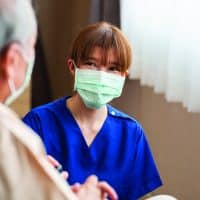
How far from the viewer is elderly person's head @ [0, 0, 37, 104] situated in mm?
974

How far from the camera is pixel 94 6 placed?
2.28 metres

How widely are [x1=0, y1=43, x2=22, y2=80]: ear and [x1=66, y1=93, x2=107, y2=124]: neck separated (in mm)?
640

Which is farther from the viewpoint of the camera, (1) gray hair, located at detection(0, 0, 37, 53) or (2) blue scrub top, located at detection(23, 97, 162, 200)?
(2) blue scrub top, located at detection(23, 97, 162, 200)

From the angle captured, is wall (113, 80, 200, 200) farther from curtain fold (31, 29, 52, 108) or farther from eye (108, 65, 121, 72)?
curtain fold (31, 29, 52, 108)

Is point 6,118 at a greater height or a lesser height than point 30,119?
greater

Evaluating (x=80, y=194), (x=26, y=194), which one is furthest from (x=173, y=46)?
(x=26, y=194)

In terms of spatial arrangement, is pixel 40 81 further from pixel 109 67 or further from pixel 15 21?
pixel 15 21

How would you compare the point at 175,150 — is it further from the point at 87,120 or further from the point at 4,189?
the point at 4,189

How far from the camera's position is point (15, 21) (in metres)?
0.98

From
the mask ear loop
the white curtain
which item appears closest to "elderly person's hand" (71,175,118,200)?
the mask ear loop

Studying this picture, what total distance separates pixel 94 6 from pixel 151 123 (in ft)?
1.85

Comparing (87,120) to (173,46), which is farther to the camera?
(173,46)

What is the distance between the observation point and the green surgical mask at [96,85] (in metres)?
1.62

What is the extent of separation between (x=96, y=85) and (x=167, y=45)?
491 mm
